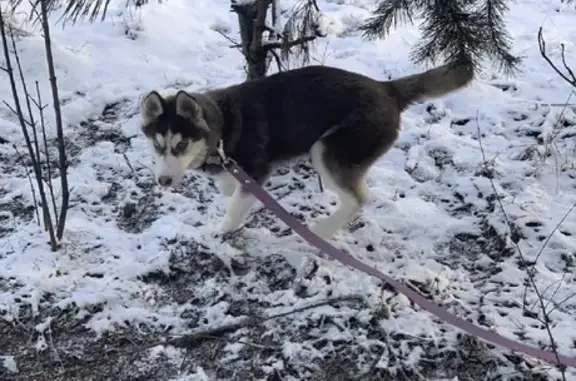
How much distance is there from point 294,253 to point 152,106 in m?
1.03

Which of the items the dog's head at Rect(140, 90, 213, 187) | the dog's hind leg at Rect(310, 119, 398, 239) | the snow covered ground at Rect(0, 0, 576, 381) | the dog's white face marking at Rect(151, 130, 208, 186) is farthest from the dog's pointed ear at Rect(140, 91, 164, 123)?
the dog's hind leg at Rect(310, 119, 398, 239)

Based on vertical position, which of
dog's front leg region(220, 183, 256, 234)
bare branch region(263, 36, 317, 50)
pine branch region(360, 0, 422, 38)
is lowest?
dog's front leg region(220, 183, 256, 234)

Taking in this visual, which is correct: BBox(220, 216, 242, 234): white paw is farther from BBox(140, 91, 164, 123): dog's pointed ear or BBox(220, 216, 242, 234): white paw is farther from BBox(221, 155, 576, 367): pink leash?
BBox(140, 91, 164, 123): dog's pointed ear

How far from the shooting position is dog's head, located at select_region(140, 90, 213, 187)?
12.3 feet

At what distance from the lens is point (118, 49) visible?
19.4 feet

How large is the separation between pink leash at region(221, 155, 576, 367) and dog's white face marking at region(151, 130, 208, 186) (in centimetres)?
17

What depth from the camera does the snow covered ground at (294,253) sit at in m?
3.30

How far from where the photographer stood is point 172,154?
12.4 feet

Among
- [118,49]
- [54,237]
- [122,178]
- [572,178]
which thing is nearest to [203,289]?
[54,237]

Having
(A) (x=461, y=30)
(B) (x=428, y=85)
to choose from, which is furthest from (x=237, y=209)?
(A) (x=461, y=30)

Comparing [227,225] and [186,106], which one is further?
[227,225]

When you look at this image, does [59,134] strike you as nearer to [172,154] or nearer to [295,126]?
[172,154]

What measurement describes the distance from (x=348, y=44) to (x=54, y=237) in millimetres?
3076

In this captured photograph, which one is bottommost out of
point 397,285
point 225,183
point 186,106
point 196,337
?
point 196,337
